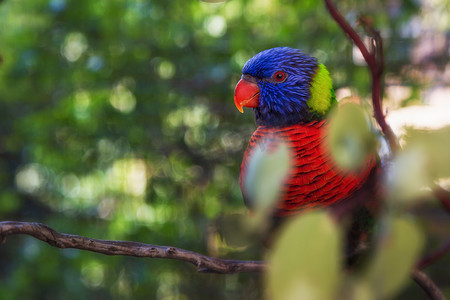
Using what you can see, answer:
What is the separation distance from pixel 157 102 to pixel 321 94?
0.83 m

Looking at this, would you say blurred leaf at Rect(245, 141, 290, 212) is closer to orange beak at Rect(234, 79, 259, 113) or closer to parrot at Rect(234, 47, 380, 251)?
parrot at Rect(234, 47, 380, 251)

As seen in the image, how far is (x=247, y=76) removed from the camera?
0.70 metres

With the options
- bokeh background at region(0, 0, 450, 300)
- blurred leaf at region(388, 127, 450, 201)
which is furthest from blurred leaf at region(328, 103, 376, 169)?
bokeh background at region(0, 0, 450, 300)

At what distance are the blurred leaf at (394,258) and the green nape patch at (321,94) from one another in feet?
1.81

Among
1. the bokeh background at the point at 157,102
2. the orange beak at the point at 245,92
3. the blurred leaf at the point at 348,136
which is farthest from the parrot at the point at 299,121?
the bokeh background at the point at 157,102

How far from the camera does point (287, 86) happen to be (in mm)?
683

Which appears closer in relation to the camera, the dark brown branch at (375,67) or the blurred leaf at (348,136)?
the blurred leaf at (348,136)

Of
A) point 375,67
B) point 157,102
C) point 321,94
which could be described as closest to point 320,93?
point 321,94

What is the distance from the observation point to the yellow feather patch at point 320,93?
0.66 metres

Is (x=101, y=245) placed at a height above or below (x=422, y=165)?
below

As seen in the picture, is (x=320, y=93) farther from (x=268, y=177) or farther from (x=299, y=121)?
(x=268, y=177)

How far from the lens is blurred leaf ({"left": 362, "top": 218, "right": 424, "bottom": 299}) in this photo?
0.12 m

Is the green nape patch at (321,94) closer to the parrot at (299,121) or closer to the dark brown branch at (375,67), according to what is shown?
the parrot at (299,121)

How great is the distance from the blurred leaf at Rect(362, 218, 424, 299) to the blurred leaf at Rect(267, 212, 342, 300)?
0.01 metres
